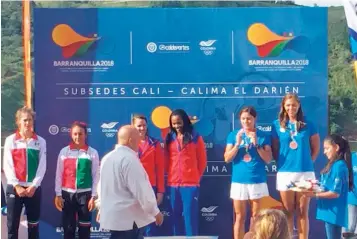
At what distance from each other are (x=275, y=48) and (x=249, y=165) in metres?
1.14

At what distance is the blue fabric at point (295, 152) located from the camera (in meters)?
6.15

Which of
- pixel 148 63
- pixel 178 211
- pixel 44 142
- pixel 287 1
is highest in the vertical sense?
pixel 287 1

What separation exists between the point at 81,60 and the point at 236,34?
4.79 feet

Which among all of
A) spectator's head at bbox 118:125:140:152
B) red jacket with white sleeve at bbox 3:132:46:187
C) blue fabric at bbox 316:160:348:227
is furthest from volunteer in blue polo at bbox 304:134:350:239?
red jacket with white sleeve at bbox 3:132:46:187

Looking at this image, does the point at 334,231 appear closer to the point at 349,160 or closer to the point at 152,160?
the point at 349,160

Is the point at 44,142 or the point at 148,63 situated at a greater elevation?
the point at 148,63

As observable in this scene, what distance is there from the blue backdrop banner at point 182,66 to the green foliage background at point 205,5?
Result: 0.50 feet

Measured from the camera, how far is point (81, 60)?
257 inches

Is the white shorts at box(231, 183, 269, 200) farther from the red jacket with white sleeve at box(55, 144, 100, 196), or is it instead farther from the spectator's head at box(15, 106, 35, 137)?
the spectator's head at box(15, 106, 35, 137)

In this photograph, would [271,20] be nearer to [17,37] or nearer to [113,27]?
[113,27]

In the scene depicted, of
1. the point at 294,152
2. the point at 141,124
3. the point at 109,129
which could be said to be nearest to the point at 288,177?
the point at 294,152

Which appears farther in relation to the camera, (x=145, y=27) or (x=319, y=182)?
(x=145, y=27)

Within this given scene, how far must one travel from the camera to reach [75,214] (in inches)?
247

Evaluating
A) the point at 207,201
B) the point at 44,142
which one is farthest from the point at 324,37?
the point at 44,142
